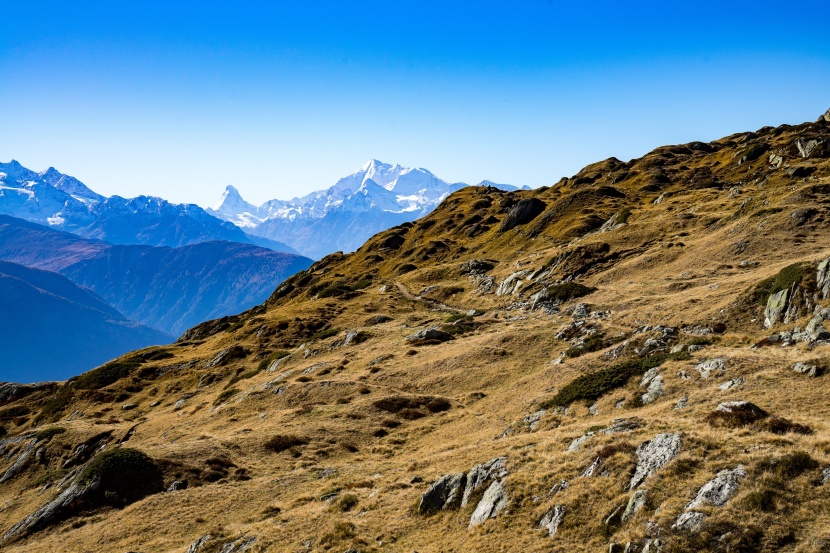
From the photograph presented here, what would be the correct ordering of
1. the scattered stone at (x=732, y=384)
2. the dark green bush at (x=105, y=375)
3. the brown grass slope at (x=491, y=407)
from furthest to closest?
1. the dark green bush at (x=105, y=375)
2. the scattered stone at (x=732, y=384)
3. the brown grass slope at (x=491, y=407)

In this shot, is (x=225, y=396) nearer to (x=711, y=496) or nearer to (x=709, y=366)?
(x=709, y=366)

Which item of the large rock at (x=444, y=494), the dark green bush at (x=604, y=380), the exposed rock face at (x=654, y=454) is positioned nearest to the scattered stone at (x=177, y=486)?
the large rock at (x=444, y=494)

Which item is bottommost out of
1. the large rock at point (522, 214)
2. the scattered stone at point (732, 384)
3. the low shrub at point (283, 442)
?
the scattered stone at point (732, 384)

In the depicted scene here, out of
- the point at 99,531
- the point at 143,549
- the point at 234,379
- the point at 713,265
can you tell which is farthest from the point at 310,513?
the point at 713,265

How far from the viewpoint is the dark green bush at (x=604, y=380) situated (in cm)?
3244

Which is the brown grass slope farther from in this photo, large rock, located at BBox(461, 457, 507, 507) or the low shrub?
large rock, located at BBox(461, 457, 507, 507)

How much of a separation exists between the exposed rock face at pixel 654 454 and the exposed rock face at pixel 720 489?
190 centimetres

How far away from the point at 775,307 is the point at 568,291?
92.6 feet

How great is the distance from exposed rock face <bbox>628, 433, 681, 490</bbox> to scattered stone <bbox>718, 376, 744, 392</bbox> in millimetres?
9094

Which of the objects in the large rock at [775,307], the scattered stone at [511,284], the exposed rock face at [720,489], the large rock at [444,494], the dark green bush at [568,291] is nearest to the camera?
the exposed rock face at [720,489]

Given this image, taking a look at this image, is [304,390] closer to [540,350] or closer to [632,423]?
[540,350]

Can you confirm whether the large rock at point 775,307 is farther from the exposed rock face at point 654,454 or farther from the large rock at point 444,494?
the large rock at point 444,494

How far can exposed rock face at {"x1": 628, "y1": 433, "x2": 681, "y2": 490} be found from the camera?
1822 cm

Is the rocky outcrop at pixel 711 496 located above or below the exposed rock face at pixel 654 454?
below
